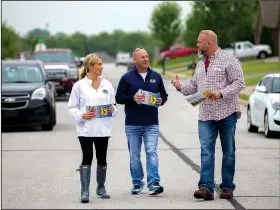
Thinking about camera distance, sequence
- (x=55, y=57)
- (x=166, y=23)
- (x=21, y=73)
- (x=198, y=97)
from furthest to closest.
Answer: (x=166, y=23)
(x=55, y=57)
(x=21, y=73)
(x=198, y=97)

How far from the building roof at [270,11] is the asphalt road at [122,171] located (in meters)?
55.8

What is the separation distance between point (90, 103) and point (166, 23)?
135m

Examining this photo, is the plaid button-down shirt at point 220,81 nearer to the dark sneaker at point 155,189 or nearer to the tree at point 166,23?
the dark sneaker at point 155,189

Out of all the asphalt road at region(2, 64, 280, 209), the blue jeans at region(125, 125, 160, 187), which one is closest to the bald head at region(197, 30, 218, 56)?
the blue jeans at region(125, 125, 160, 187)

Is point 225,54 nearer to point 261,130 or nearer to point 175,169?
point 175,169

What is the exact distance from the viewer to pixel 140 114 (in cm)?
1159

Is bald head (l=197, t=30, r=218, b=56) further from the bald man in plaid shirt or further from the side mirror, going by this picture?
the side mirror

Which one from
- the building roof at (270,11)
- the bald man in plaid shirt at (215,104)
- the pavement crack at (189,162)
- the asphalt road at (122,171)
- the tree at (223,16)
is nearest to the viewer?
the pavement crack at (189,162)

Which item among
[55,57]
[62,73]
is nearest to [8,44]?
[55,57]

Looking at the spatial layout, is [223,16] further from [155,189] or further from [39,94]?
[155,189]

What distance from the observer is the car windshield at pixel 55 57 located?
4072 cm

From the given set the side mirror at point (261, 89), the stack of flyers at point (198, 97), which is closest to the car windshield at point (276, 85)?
the side mirror at point (261, 89)

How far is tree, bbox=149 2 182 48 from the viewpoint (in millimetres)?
143337

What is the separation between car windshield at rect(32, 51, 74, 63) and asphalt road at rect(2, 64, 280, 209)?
16.8 metres
